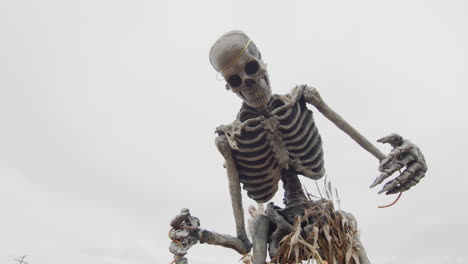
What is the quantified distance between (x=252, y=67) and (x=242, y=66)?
0.07 m

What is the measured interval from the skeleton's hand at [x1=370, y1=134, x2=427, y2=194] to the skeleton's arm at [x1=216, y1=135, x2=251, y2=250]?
893 mm

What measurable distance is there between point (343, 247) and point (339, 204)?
249 millimetres

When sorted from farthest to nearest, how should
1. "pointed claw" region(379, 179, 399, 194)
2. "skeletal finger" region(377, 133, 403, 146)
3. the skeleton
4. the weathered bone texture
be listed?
the weathered bone texture < the skeleton < "skeletal finger" region(377, 133, 403, 146) < "pointed claw" region(379, 179, 399, 194)

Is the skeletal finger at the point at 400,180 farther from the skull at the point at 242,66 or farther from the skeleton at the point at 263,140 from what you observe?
the skull at the point at 242,66

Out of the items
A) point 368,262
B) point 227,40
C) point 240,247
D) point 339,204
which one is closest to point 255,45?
point 227,40

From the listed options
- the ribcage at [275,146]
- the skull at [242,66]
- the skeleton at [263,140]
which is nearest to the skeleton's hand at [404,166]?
the skeleton at [263,140]

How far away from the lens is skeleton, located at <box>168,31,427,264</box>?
2.46 meters

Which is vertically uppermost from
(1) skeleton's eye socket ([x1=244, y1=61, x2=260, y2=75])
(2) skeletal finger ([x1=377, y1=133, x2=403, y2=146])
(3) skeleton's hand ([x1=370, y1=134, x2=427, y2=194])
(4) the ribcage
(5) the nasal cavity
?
(1) skeleton's eye socket ([x1=244, y1=61, x2=260, y2=75])

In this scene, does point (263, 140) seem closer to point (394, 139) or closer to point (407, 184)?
point (394, 139)

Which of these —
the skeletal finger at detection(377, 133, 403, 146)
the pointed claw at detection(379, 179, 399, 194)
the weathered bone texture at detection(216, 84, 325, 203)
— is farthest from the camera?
the weathered bone texture at detection(216, 84, 325, 203)

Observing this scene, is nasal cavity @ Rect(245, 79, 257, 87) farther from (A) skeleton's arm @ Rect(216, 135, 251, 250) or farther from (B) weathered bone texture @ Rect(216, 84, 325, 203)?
(A) skeleton's arm @ Rect(216, 135, 251, 250)

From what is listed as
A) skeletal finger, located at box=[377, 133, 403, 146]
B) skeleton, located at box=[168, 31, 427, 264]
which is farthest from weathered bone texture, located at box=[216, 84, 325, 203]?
skeletal finger, located at box=[377, 133, 403, 146]

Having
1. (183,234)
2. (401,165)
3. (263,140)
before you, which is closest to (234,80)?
(263,140)

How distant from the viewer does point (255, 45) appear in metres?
2.60
